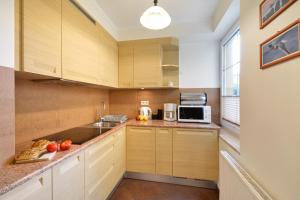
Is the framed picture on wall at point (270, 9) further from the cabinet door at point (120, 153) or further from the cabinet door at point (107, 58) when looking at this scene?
the cabinet door at point (120, 153)

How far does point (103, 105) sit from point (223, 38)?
2.31 metres

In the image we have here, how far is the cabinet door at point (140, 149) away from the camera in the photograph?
2.24 m

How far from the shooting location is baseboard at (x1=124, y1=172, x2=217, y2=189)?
6.95 feet

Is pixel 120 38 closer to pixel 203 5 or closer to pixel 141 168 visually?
pixel 203 5

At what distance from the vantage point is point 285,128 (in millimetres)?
752

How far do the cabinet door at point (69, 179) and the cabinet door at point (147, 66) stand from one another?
1547 millimetres

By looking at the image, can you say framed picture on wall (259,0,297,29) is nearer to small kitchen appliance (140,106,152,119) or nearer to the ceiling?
the ceiling

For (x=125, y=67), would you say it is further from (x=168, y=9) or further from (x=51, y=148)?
(x=51, y=148)

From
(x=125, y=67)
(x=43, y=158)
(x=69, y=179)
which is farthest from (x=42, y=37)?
(x=125, y=67)

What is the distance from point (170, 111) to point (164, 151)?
666mm

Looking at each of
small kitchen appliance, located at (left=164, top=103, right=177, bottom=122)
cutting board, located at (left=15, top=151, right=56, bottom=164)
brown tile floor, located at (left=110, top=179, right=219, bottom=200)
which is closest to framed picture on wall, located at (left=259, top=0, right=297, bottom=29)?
cutting board, located at (left=15, top=151, right=56, bottom=164)

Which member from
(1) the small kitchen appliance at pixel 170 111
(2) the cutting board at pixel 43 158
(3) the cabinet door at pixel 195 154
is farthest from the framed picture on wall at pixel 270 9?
(1) the small kitchen appliance at pixel 170 111

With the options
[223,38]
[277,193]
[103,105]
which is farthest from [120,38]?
[277,193]

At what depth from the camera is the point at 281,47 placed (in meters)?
0.78
